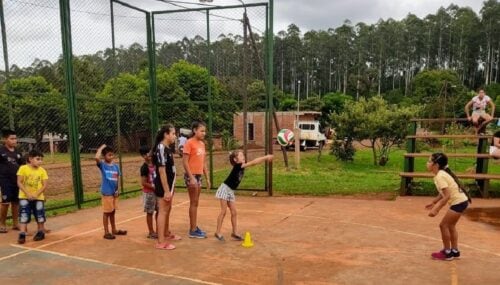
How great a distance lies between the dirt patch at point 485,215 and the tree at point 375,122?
9740 millimetres

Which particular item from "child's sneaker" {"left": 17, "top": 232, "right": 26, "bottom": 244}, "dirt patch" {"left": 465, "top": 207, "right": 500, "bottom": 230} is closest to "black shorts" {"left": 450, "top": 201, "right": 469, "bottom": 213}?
"dirt patch" {"left": 465, "top": 207, "right": 500, "bottom": 230}

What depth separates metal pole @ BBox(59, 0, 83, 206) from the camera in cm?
877

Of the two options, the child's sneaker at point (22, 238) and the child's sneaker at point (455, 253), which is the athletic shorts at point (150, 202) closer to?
the child's sneaker at point (22, 238)

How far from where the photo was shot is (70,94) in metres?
8.93

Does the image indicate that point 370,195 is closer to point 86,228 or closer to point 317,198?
point 317,198

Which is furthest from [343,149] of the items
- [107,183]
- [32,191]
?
[32,191]

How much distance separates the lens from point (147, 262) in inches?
214

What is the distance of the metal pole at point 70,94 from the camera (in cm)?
877

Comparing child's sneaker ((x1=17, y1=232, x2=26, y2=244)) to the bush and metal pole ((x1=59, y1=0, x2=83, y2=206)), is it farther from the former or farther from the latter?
the bush

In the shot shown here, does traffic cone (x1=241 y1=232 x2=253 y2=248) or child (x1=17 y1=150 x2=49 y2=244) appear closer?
traffic cone (x1=241 y1=232 x2=253 y2=248)

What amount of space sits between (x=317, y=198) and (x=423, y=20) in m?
78.2

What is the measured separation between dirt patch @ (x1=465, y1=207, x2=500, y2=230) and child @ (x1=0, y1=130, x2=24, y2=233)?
25.9 ft

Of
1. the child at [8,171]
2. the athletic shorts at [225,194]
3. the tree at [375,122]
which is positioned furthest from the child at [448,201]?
the tree at [375,122]

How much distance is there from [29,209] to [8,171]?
92 cm
